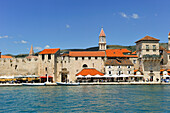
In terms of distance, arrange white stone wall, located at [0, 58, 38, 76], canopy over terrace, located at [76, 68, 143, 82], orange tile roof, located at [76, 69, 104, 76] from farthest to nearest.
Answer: white stone wall, located at [0, 58, 38, 76], orange tile roof, located at [76, 69, 104, 76], canopy over terrace, located at [76, 68, 143, 82]

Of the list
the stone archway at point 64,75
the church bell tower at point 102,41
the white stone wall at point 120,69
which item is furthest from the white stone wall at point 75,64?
the church bell tower at point 102,41

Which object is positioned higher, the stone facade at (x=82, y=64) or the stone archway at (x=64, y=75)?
the stone facade at (x=82, y=64)

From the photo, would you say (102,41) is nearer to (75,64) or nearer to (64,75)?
(75,64)

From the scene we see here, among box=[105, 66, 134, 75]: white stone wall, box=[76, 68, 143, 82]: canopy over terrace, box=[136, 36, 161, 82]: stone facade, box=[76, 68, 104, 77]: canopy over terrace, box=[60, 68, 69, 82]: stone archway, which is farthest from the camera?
box=[60, 68, 69, 82]: stone archway

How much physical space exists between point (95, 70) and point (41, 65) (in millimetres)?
12743

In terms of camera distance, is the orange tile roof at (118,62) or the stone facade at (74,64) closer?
the orange tile roof at (118,62)

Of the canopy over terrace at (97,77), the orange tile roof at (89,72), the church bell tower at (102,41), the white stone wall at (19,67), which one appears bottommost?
the canopy over terrace at (97,77)

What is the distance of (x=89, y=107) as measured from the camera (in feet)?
79.0

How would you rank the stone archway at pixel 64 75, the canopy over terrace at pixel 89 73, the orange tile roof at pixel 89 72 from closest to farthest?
1. the canopy over terrace at pixel 89 73
2. the orange tile roof at pixel 89 72
3. the stone archway at pixel 64 75

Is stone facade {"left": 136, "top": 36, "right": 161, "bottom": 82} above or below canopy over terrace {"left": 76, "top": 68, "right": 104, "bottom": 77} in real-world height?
above

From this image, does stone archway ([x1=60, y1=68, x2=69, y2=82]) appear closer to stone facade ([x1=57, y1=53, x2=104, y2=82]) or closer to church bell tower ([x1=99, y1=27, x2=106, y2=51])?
stone facade ([x1=57, y1=53, x2=104, y2=82])

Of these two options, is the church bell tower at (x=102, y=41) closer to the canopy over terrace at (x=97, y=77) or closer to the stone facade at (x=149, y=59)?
the stone facade at (x=149, y=59)

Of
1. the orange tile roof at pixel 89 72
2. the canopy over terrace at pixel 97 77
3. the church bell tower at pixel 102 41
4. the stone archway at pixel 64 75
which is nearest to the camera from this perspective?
the canopy over terrace at pixel 97 77

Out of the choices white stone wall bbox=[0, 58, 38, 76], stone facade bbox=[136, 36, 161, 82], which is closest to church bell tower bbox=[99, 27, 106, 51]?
stone facade bbox=[136, 36, 161, 82]
